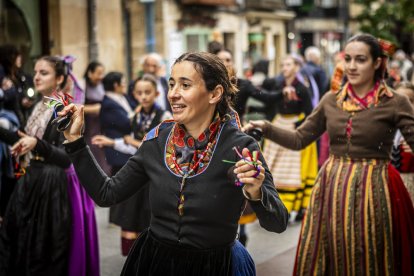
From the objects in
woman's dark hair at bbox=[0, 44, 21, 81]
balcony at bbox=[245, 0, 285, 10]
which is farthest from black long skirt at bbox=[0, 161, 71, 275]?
balcony at bbox=[245, 0, 285, 10]

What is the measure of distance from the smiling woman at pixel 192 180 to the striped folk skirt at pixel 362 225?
141cm

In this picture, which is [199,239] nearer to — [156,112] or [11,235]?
[11,235]

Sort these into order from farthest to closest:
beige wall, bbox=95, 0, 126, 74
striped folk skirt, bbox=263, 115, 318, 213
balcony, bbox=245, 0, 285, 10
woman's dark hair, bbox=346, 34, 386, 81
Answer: balcony, bbox=245, 0, 285, 10 → beige wall, bbox=95, 0, 126, 74 → striped folk skirt, bbox=263, 115, 318, 213 → woman's dark hair, bbox=346, 34, 386, 81

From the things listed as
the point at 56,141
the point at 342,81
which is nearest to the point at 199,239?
the point at 56,141

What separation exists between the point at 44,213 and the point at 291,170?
374cm

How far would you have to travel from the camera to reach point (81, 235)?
4777 mm

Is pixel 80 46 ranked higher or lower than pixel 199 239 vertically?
higher

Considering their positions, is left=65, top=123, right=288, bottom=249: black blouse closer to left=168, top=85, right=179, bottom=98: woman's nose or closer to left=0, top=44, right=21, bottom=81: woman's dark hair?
left=168, top=85, right=179, bottom=98: woman's nose

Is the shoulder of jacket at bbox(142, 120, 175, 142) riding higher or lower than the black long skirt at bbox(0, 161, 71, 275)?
higher

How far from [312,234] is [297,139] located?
0.61 meters

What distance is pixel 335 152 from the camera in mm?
4402

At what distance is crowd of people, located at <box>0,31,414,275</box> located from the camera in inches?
113

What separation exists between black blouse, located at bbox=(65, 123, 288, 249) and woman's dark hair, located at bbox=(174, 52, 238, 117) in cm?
11

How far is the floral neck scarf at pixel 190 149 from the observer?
2898 millimetres
